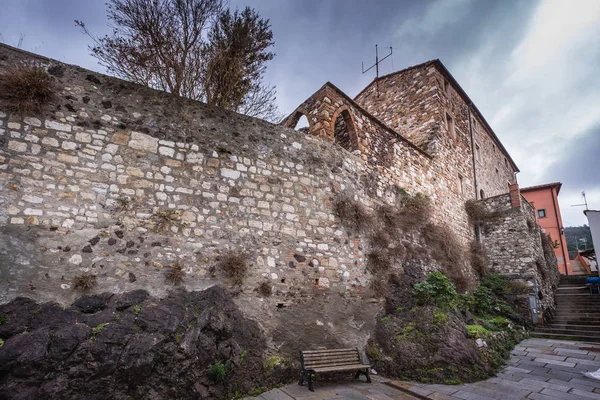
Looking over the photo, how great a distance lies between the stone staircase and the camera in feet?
28.1

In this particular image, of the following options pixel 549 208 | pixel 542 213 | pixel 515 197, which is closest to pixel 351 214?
pixel 515 197

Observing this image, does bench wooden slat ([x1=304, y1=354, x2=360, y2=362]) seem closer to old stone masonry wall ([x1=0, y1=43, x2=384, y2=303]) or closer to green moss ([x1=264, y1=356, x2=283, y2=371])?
green moss ([x1=264, y1=356, x2=283, y2=371])

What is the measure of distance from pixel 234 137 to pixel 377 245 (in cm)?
405

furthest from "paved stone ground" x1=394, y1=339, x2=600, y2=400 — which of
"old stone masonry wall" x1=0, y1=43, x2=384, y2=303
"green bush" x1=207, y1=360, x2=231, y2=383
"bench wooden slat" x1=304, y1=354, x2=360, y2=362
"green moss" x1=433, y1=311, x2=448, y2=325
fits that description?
"green bush" x1=207, y1=360, x2=231, y2=383

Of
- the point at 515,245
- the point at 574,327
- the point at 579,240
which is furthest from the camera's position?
the point at 579,240

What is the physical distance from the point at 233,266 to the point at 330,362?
7.65 feet

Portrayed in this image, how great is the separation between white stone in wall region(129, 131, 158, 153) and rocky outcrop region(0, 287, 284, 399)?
7.55ft

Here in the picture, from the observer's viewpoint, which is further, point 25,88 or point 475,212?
point 475,212

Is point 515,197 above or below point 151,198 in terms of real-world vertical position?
above

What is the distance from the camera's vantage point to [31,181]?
4148 millimetres

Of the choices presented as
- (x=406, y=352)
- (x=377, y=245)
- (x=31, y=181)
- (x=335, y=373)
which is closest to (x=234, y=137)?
(x=31, y=181)

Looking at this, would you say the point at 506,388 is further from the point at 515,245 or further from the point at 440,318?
the point at 515,245

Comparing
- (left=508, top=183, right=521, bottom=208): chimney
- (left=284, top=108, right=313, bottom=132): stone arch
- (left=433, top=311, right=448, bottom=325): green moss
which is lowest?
(left=433, top=311, right=448, bottom=325): green moss

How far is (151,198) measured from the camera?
15.8ft
